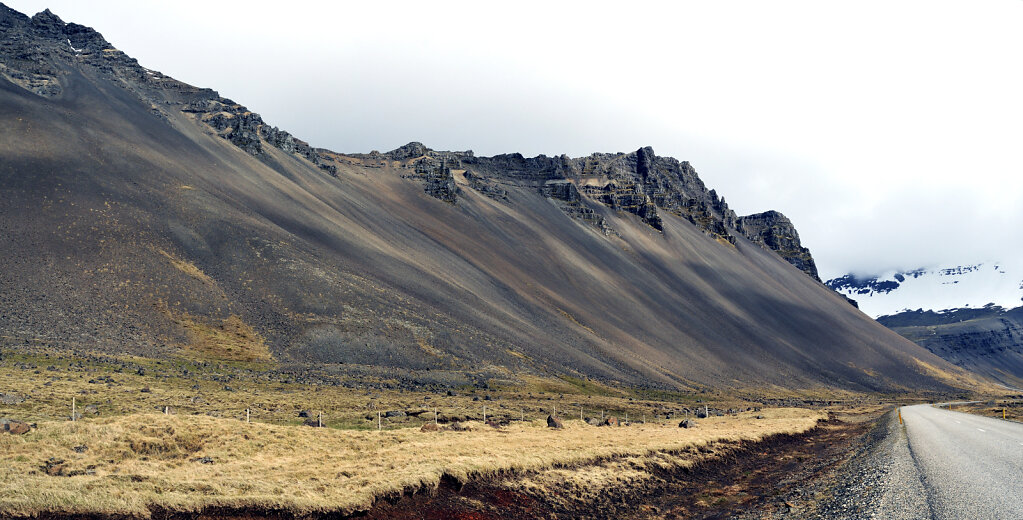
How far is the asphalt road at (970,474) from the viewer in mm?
15133

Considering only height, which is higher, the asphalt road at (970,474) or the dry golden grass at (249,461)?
the asphalt road at (970,474)

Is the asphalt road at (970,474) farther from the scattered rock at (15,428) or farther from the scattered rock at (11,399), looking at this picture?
the scattered rock at (11,399)

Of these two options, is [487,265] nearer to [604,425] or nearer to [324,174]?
[324,174]

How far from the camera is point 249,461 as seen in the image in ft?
79.0

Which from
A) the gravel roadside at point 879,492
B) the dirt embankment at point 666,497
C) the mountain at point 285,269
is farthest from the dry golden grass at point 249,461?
the mountain at point 285,269

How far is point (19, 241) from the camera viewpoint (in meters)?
73.4

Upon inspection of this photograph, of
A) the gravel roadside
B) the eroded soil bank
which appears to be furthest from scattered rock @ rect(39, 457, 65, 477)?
the gravel roadside

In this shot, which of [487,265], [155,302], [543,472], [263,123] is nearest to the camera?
[543,472]

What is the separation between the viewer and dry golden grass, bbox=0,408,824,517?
59.9 feet

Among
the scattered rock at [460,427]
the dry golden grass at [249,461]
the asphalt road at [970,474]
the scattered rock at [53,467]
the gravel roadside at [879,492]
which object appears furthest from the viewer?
the scattered rock at [460,427]

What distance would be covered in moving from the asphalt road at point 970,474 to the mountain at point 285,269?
183ft

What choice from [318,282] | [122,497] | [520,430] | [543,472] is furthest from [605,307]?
[122,497]

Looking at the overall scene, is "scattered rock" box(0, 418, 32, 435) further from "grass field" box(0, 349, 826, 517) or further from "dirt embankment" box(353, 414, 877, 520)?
"dirt embankment" box(353, 414, 877, 520)

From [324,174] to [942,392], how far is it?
192719mm
